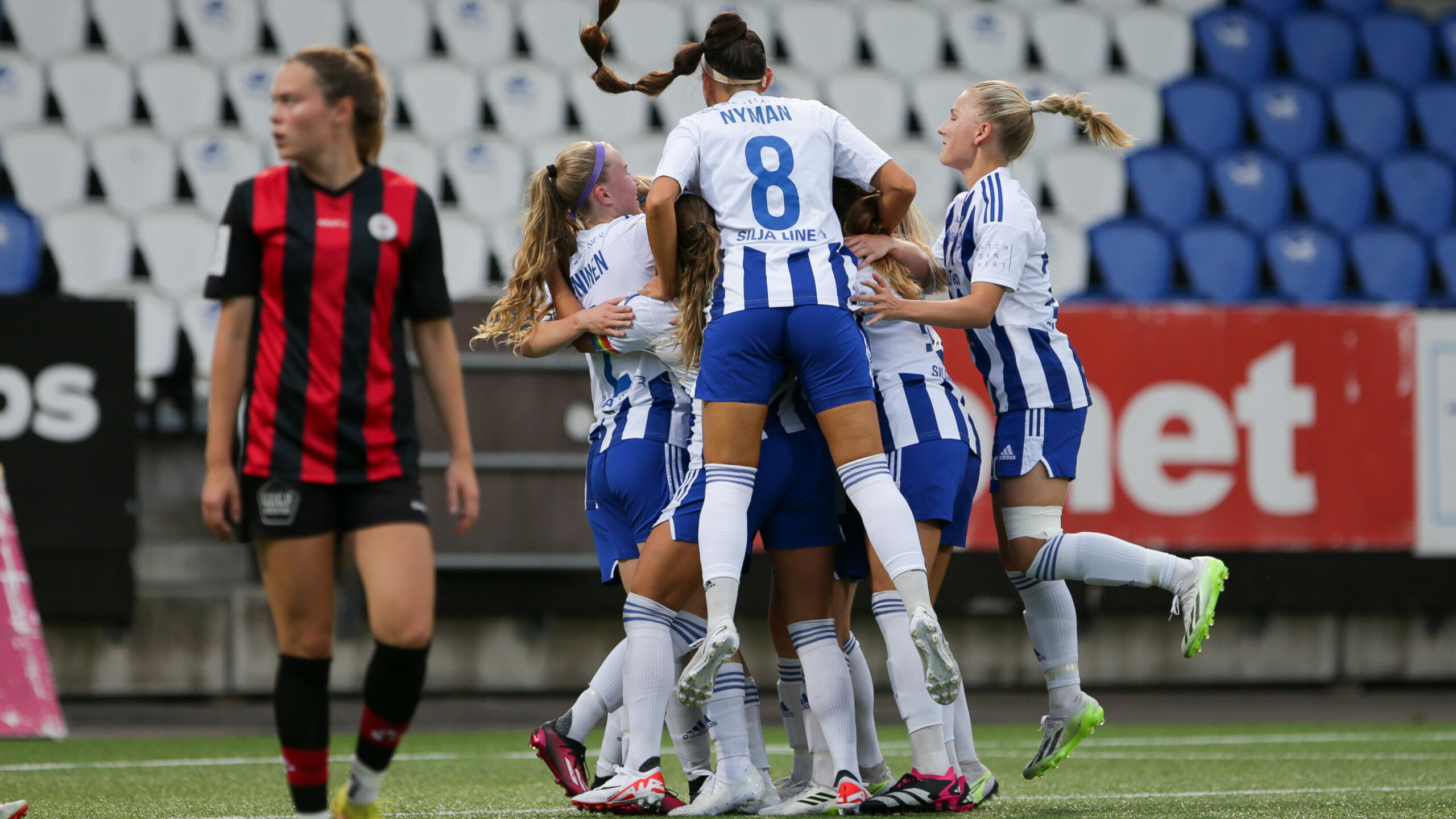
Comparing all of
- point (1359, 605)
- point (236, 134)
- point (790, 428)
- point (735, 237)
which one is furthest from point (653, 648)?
point (236, 134)

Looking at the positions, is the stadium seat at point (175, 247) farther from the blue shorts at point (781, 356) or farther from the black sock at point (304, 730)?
the black sock at point (304, 730)

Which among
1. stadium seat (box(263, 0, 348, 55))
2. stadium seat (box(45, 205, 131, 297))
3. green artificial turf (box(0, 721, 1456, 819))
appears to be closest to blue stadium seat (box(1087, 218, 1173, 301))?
green artificial turf (box(0, 721, 1456, 819))

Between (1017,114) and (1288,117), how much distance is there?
8966 millimetres

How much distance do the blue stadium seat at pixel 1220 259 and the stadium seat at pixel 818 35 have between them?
2.97 metres

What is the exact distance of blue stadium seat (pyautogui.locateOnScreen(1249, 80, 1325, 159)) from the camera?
40.8 feet

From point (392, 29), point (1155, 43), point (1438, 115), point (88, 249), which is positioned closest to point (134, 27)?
point (392, 29)

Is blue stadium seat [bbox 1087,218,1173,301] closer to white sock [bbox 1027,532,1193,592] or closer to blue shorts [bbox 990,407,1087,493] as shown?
blue shorts [bbox 990,407,1087,493]

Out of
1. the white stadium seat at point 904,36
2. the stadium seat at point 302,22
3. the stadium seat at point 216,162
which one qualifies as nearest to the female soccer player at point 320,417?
the stadium seat at point 216,162

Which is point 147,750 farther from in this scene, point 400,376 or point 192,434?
point 400,376

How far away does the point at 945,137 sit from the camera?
4.64 meters

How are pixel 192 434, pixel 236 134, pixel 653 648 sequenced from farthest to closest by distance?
1. pixel 236 134
2. pixel 192 434
3. pixel 653 648

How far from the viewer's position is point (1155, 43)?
1278 centimetres

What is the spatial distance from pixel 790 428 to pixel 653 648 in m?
0.68

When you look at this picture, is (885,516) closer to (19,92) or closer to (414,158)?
(414,158)
